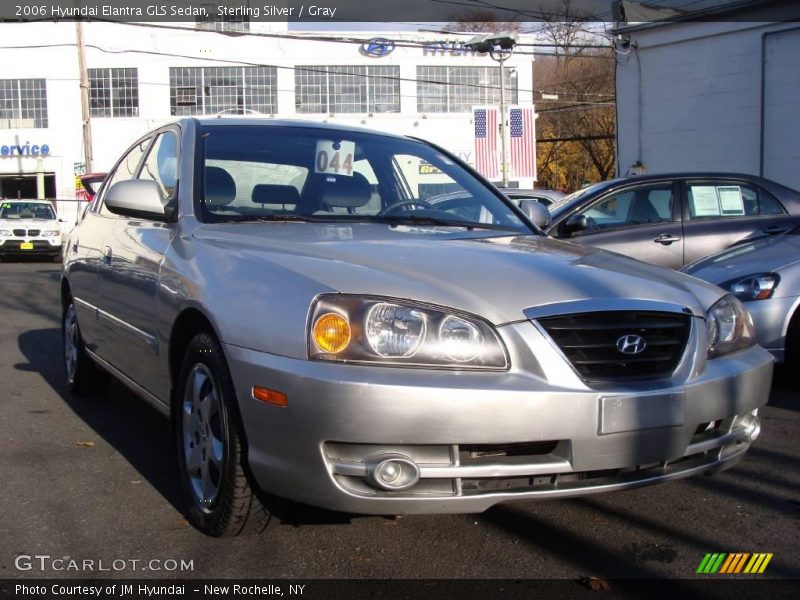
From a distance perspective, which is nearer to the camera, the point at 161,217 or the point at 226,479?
the point at 226,479

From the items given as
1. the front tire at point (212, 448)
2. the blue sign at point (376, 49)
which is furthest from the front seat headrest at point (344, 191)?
the blue sign at point (376, 49)

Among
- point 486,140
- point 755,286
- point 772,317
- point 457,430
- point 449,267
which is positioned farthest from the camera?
point 486,140

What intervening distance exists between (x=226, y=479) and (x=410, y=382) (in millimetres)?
868

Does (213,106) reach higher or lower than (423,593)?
higher

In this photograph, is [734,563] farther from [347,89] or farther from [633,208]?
[347,89]

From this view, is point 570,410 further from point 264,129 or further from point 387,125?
point 387,125

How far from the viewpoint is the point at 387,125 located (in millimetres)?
38219

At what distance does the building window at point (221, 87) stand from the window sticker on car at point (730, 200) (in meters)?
31.4

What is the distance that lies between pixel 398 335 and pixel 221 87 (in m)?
36.9

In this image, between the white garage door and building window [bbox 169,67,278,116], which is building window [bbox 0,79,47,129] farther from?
the white garage door

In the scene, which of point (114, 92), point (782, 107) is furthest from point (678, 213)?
point (114, 92)

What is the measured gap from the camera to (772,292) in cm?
569

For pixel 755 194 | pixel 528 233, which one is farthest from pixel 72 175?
pixel 528 233

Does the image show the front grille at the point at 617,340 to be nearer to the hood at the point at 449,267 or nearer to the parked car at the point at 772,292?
the hood at the point at 449,267
